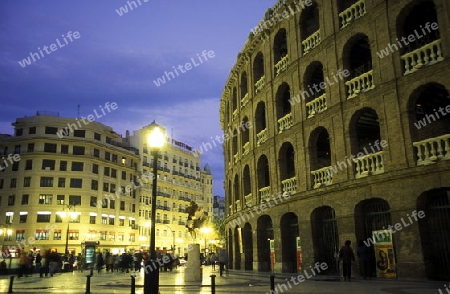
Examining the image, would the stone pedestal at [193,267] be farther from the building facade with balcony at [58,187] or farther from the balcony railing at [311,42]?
the building facade with balcony at [58,187]

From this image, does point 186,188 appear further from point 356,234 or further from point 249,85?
point 356,234

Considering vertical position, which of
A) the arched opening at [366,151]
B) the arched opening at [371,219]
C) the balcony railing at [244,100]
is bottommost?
the arched opening at [371,219]

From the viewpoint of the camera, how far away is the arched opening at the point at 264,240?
24.5 m

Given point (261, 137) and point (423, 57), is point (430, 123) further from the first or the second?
point (261, 137)

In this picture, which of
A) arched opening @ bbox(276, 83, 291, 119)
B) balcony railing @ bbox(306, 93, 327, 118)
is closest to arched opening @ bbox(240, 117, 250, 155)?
arched opening @ bbox(276, 83, 291, 119)

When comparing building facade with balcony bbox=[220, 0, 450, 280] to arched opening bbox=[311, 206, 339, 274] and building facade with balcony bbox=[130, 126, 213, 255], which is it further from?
building facade with balcony bbox=[130, 126, 213, 255]

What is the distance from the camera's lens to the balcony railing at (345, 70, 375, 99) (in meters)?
17.6

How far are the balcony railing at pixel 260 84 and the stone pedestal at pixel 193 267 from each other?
1126 centimetres

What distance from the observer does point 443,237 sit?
14.6m

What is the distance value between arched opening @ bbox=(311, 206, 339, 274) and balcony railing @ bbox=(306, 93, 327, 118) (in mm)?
4743

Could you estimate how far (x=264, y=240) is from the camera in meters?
25.0

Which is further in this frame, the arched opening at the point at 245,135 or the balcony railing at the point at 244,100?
the arched opening at the point at 245,135

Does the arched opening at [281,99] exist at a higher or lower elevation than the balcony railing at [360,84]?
higher

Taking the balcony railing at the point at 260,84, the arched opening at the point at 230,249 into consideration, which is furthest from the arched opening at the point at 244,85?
the arched opening at the point at 230,249
